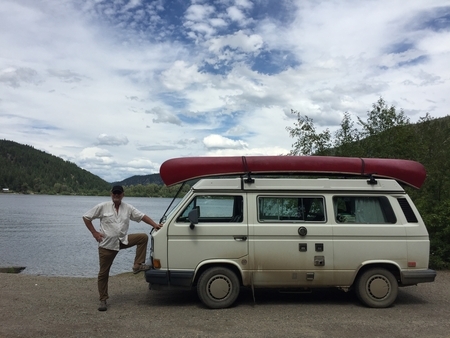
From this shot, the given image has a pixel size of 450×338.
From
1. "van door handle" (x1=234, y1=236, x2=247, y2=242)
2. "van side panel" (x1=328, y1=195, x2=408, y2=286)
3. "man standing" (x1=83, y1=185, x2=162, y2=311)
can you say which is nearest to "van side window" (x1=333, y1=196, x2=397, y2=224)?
"van side panel" (x1=328, y1=195, x2=408, y2=286)

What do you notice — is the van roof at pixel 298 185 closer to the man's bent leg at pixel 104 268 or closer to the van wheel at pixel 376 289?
the van wheel at pixel 376 289

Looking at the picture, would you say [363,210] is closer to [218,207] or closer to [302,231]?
[302,231]

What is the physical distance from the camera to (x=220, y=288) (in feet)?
25.6

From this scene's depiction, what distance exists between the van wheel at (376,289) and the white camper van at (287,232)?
2 centimetres

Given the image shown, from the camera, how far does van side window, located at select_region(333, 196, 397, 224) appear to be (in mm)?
8102

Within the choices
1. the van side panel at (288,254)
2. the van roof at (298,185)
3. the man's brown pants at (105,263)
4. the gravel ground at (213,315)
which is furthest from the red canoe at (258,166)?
the gravel ground at (213,315)

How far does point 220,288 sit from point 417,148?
10.3m

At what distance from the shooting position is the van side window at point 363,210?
8102mm

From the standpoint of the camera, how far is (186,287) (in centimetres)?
772

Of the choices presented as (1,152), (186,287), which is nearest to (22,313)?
(186,287)

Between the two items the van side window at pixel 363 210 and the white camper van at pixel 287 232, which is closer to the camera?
the white camper van at pixel 287 232

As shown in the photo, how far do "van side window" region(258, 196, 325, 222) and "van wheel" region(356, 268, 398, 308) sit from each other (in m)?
1.34

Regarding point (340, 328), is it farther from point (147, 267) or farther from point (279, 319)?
point (147, 267)

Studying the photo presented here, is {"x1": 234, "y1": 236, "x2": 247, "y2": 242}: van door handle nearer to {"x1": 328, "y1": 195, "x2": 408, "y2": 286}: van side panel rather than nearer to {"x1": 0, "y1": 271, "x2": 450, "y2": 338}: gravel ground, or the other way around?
{"x1": 0, "y1": 271, "x2": 450, "y2": 338}: gravel ground
